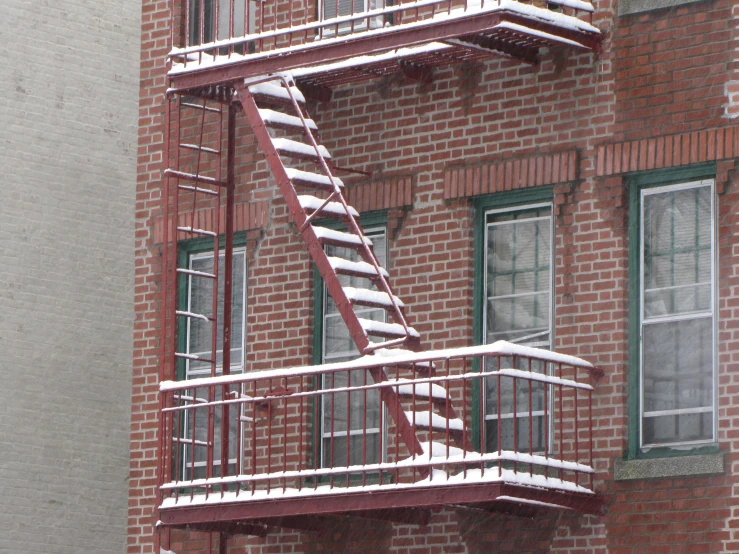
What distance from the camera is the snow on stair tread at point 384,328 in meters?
15.5

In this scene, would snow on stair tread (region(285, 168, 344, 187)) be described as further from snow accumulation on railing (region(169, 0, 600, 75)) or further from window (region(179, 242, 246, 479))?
window (region(179, 242, 246, 479))

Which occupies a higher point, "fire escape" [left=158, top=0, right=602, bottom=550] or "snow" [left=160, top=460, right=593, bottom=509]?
"fire escape" [left=158, top=0, right=602, bottom=550]

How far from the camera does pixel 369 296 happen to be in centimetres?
1556

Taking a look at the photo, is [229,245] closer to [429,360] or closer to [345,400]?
[345,400]

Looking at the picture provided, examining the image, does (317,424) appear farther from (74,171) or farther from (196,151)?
(74,171)

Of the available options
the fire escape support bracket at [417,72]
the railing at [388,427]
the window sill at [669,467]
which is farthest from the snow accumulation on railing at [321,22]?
the window sill at [669,467]

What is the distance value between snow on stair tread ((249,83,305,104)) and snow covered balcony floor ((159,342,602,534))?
96.0 inches

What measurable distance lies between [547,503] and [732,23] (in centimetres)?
396

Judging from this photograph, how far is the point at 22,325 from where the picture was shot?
800 inches

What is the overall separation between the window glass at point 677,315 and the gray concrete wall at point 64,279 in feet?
25.1

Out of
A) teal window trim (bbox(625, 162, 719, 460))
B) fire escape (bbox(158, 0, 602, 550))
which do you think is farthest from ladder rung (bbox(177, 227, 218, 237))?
teal window trim (bbox(625, 162, 719, 460))

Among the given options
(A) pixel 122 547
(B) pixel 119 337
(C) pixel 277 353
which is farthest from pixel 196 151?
(A) pixel 122 547

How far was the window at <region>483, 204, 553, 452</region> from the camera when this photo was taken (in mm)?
15711

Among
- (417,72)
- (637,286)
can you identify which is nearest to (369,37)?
(417,72)
